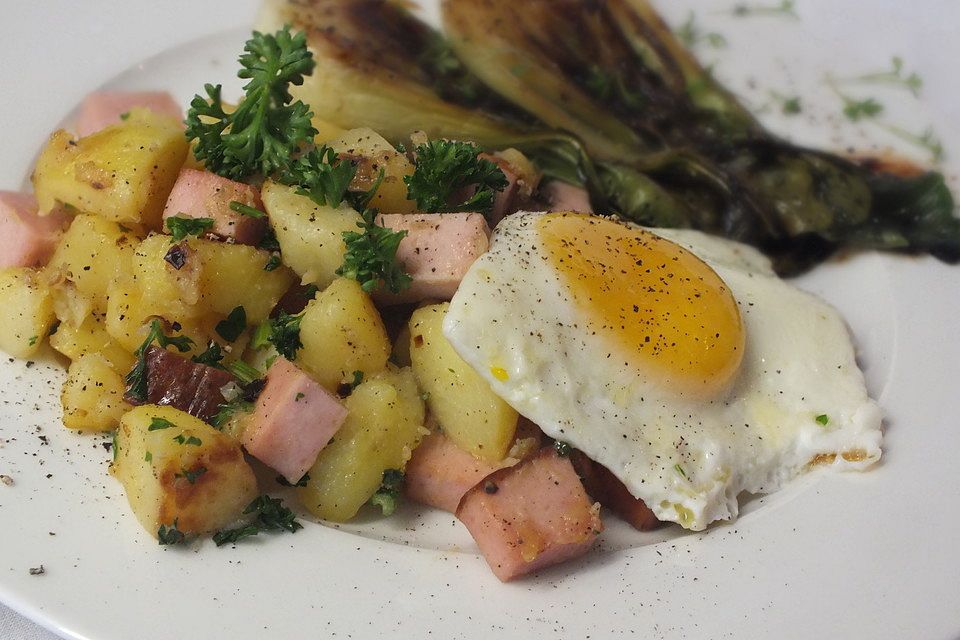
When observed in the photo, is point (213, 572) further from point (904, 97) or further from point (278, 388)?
point (904, 97)

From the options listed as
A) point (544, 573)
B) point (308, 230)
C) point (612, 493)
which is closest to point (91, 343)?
point (308, 230)

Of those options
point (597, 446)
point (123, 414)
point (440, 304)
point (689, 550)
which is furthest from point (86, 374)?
point (689, 550)

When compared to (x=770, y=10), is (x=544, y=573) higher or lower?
lower

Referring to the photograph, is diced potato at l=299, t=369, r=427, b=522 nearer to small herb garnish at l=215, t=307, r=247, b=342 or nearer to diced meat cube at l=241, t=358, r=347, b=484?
diced meat cube at l=241, t=358, r=347, b=484

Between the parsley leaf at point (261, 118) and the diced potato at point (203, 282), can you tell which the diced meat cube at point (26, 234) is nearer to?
the diced potato at point (203, 282)

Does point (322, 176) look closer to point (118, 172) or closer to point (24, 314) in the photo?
point (118, 172)

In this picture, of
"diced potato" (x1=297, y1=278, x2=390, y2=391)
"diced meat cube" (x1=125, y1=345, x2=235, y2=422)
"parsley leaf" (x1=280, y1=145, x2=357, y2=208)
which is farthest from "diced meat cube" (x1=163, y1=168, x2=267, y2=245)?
"diced meat cube" (x1=125, y1=345, x2=235, y2=422)

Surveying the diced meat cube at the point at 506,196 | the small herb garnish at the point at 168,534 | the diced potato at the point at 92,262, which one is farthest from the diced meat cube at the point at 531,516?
the diced potato at the point at 92,262
